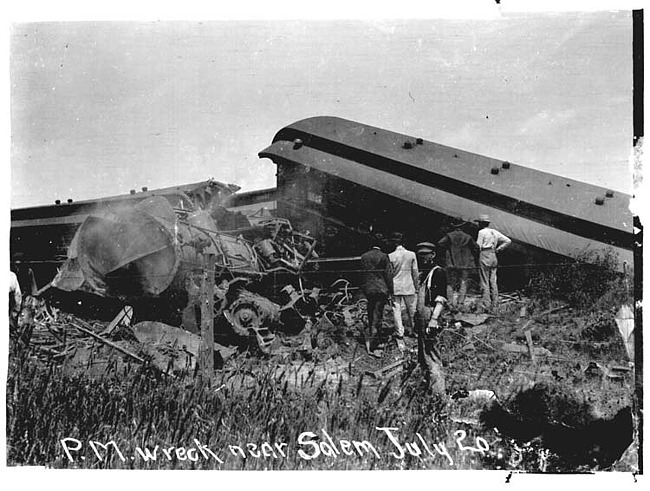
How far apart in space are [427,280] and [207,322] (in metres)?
1.87

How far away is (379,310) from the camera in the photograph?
5797 millimetres

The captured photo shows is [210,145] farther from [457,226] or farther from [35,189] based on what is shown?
[457,226]

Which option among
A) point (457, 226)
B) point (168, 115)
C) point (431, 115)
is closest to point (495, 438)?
point (457, 226)

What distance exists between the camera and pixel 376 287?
19.0 feet

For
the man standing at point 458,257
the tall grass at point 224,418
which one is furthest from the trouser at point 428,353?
the man standing at point 458,257

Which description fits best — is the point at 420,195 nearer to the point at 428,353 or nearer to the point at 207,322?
the point at 428,353

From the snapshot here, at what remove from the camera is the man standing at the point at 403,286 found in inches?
225

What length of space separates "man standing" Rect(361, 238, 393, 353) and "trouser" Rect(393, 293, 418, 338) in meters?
0.10

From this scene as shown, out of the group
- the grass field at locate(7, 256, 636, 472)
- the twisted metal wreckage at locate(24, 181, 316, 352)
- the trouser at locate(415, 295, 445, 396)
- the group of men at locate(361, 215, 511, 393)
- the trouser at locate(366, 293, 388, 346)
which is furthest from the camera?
the twisted metal wreckage at locate(24, 181, 316, 352)

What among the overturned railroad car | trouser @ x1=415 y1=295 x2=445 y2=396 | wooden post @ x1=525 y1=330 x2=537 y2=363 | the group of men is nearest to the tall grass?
trouser @ x1=415 y1=295 x2=445 y2=396

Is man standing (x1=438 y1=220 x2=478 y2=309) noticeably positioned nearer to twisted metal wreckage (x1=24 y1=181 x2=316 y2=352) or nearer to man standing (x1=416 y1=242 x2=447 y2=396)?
man standing (x1=416 y1=242 x2=447 y2=396)

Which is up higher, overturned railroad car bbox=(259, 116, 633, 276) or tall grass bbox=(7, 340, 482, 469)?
overturned railroad car bbox=(259, 116, 633, 276)

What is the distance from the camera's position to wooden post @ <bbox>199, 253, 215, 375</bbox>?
5.59 metres

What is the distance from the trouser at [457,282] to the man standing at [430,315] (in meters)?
0.04
